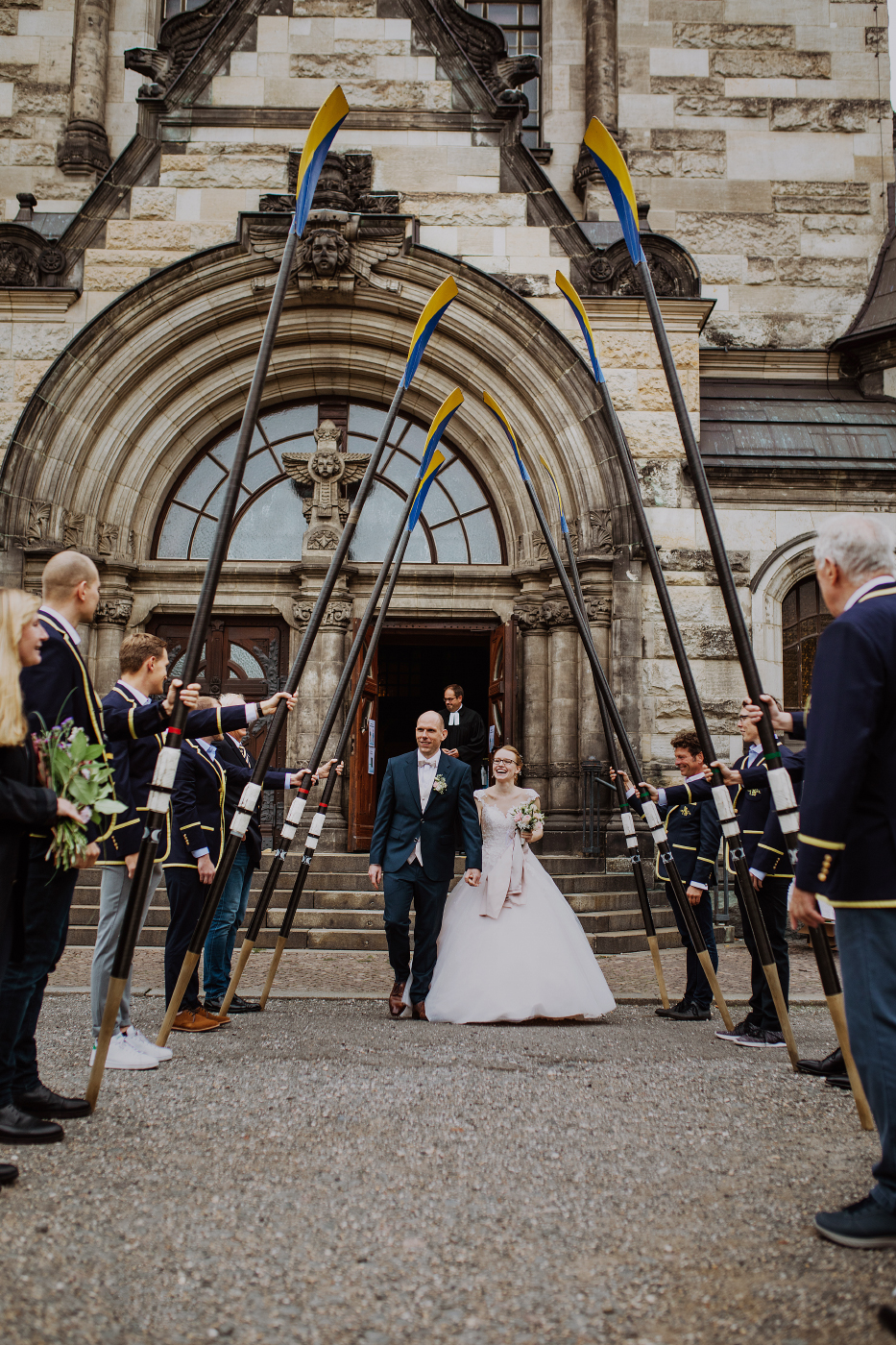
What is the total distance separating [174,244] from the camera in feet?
36.4

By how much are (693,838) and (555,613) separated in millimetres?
4856

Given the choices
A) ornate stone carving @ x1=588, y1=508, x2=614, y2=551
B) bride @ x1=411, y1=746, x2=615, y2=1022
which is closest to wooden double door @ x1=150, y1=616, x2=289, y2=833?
ornate stone carving @ x1=588, y1=508, x2=614, y2=551

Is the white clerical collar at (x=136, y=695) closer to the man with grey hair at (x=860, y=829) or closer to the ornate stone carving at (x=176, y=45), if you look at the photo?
the man with grey hair at (x=860, y=829)

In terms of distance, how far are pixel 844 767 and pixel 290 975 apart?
5300 millimetres

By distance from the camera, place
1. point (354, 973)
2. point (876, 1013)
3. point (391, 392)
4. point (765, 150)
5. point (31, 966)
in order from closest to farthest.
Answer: point (876, 1013)
point (31, 966)
point (354, 973)
point (391, 392)
point (765, 150)

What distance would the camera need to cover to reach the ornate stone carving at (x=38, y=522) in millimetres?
10477

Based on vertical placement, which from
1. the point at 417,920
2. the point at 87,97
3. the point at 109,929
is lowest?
the point at 417,920

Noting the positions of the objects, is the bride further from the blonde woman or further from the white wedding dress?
the blonde woman

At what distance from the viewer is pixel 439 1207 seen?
2887mm

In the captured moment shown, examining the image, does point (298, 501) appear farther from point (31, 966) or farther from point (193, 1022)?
point (31, 966)

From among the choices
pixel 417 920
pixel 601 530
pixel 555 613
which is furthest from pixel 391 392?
pixel 417 920

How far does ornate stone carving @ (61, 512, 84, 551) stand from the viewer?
1071cm


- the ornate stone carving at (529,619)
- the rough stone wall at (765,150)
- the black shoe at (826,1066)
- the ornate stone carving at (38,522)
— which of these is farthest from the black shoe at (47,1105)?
the rough stone wall at (765,150)

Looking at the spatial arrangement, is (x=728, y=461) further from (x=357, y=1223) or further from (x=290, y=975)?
(x=357, y=1223)
